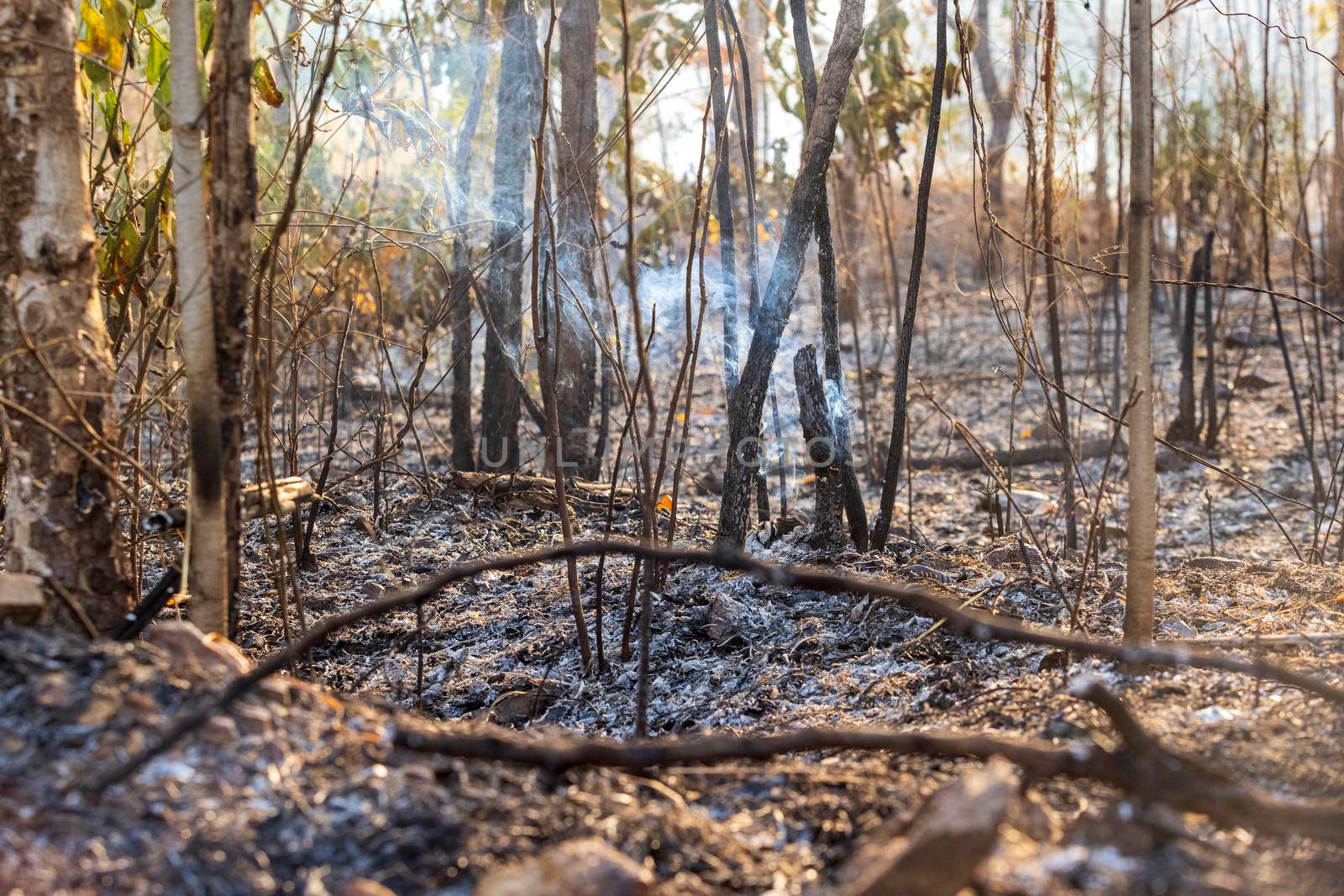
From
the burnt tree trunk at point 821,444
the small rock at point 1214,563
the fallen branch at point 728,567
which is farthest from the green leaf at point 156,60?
the small rock at point 1214,563

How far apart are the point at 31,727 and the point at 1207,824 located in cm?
161

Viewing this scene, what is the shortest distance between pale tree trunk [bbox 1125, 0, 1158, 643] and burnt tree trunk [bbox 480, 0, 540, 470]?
309 cm

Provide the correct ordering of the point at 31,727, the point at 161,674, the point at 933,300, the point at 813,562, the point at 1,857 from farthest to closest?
the point at 933,300 → the point at 813,562 → the point at 161,674 → the point at 31,727 → the point at 1,857

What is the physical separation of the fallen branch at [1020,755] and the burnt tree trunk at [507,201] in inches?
127

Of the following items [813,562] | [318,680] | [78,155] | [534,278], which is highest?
[78,155]

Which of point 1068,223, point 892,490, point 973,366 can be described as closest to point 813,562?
point 892,490

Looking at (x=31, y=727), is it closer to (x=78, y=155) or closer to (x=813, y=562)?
(x=78, y=155)

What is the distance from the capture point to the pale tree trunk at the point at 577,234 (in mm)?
4566

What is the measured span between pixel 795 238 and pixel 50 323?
1875mm

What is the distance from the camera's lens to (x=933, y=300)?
38.7ft

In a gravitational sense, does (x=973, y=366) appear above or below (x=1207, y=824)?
above

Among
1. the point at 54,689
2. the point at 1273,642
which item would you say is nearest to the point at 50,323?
the point at 54,689

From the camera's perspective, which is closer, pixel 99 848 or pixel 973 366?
pixel 99 848

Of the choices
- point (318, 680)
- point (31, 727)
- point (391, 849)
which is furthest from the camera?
point (318, 680)
